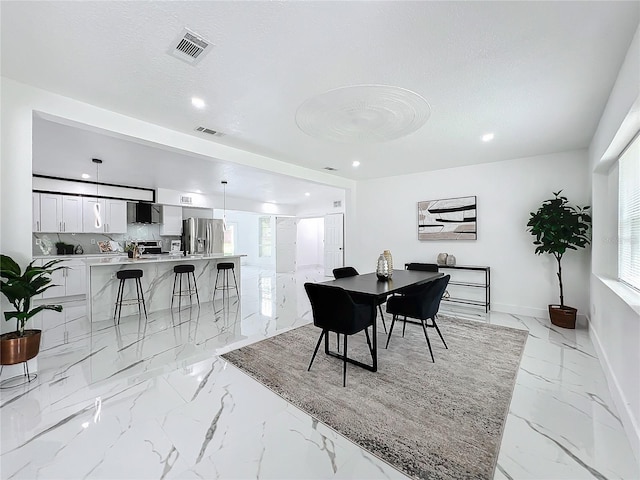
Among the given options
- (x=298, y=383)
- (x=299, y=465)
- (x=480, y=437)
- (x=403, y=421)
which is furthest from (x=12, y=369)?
(x=480, y=437)

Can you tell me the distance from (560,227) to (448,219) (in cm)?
173

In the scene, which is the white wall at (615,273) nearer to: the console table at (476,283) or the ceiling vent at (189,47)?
the console table at (476,283)

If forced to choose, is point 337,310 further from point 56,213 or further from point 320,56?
point 56,213

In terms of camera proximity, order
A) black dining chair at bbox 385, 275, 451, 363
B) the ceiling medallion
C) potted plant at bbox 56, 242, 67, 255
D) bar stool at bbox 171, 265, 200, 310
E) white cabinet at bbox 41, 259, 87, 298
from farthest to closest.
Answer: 1. potted plant at bbox 56, 242, 67, 255
2. white cabinet at bbox 41, 259, 87, 298
3. bar stool at bbox 171, 265, 200, 310
4. black dining chair at bbox 385, 275, 451, 363
5. the ceiling medallion

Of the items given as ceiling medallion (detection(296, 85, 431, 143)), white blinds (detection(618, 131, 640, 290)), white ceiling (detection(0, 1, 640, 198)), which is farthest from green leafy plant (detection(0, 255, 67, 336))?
white blinds (detection(618, 131, 640, 290))

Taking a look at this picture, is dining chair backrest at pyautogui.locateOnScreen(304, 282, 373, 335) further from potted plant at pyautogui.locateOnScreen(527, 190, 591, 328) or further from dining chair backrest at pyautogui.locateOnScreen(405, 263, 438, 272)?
potted plant at pyautogui.locateOnScreen(527, 190, 591, 328)

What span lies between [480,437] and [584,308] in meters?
3.67

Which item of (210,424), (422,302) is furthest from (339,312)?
(210,424)

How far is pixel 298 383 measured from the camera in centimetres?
247

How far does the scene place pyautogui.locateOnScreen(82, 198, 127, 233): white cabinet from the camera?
6348 mm

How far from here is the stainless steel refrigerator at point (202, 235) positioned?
775 cm

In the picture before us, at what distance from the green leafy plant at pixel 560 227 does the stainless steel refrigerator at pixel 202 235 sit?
7.27 meters

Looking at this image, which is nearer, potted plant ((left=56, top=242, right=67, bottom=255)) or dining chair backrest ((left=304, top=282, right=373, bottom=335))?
dining chair backrest ((left=304, top=282, right=373, bottom=335))

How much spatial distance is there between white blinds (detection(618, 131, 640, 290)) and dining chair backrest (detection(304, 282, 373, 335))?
7.18ft
